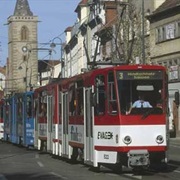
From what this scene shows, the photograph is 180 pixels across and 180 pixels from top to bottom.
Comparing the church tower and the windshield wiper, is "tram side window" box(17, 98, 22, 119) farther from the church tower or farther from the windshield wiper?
the church tower

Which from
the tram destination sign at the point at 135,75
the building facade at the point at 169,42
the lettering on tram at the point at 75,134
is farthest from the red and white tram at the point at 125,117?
the building facade at the point at 169,42

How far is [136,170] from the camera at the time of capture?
68.9 feet

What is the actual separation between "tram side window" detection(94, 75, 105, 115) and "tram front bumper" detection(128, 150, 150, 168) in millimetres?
1643

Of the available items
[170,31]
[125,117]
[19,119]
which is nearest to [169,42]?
[170,31]

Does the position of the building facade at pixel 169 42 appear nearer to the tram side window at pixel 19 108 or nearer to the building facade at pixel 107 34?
the building facade at pixel 107 34

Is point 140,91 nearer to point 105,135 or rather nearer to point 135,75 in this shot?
point 135,75

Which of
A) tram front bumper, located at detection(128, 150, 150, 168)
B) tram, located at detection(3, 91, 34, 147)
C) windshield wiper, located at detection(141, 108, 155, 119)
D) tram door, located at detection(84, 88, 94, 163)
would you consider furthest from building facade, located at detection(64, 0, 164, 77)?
tram front bumper, located at detection(128, 150, 150, 168)

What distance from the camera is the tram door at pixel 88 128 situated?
68.4 feet

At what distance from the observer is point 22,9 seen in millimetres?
198000

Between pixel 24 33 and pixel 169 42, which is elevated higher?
pixel 24 33

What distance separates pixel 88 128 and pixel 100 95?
4.93ft

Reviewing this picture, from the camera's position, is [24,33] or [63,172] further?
[24,33]

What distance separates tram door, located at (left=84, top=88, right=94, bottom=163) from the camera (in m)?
20.8

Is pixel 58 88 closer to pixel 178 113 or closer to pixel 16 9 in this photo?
pixel 178 113
